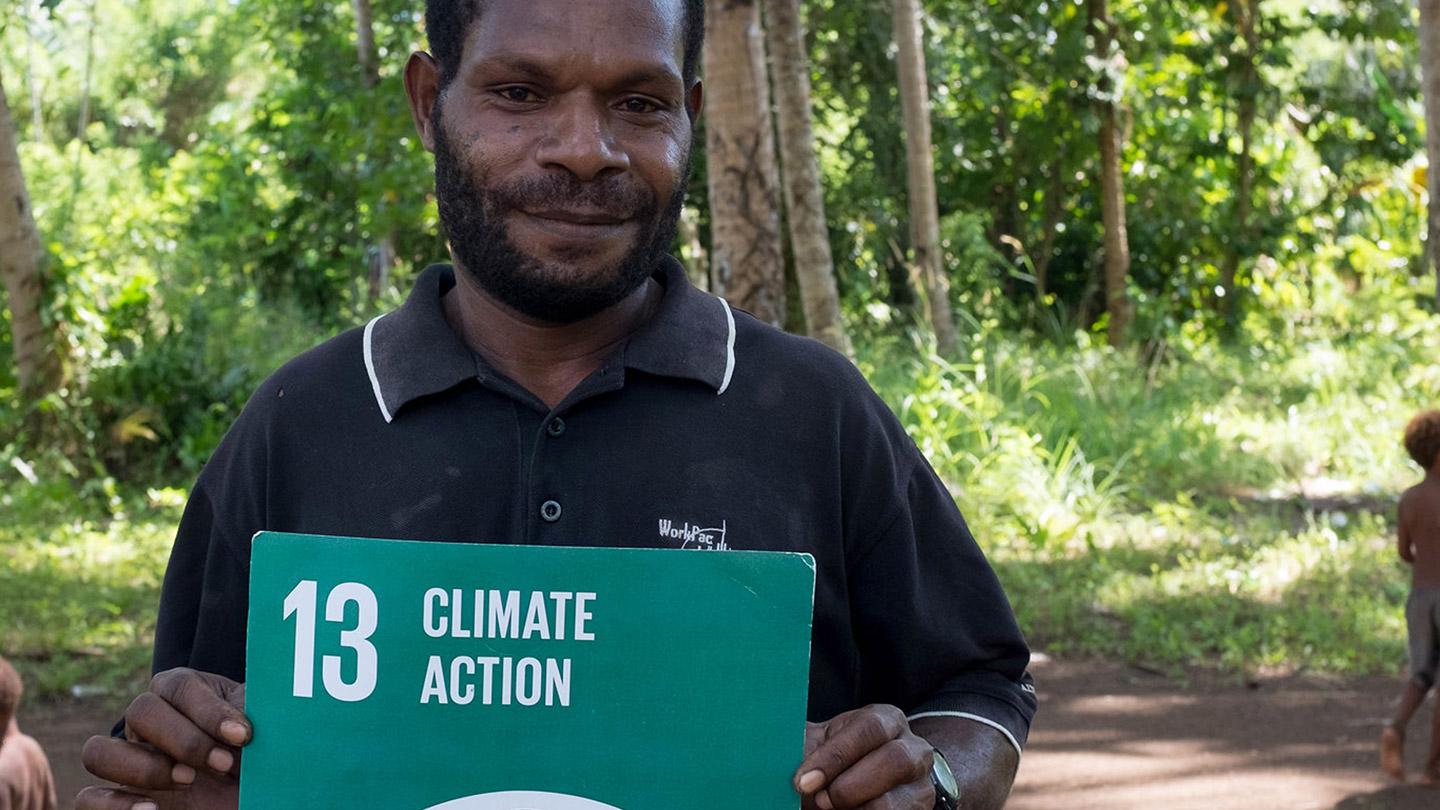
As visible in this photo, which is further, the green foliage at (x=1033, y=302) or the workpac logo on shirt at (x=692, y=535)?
the green foliage at (x=1033, y=302)

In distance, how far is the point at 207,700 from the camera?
1.51 meters

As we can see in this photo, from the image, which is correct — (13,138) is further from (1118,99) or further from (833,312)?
(1118,99)

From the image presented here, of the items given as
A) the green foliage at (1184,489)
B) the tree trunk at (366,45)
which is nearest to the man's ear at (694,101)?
the green foliage at (1184,489)

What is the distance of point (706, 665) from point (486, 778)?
8.8 inches

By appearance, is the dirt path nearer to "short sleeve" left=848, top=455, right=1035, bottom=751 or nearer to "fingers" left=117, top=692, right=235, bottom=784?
"short sleeve" left=848, top=455, right=1035, bottom=751

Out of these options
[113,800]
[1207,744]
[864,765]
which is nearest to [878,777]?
[864,765]

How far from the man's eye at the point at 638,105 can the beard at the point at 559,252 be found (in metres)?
0.07

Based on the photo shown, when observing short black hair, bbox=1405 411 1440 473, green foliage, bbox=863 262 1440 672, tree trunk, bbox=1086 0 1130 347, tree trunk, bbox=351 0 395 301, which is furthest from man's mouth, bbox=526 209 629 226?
tree trunk, bbox=1086 0 1130 347

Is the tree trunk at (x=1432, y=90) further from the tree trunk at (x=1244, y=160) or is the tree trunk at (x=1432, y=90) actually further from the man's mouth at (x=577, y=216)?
the tree trunk at (x=1244, y=160)

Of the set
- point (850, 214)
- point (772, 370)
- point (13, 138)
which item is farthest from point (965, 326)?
point (772, 370)

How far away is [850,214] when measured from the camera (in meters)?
14.1

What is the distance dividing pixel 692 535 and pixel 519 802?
0.34m

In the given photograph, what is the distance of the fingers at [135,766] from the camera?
1.53m

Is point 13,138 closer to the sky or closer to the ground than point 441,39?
closer to the sky
